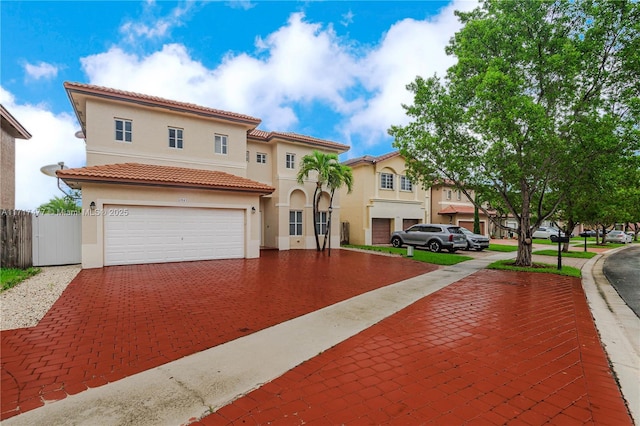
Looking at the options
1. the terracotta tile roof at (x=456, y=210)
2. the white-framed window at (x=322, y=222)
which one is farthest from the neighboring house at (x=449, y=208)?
the white-framed window at (x=322, y=222)

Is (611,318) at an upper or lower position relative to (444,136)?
lower

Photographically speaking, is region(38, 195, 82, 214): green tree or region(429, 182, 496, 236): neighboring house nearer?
region(38, 195, 82, 214): green tree

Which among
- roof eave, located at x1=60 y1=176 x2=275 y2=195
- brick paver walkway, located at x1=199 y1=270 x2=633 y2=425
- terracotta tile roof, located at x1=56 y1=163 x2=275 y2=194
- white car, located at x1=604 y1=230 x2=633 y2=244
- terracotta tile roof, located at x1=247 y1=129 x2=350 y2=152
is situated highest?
terracotta tile roof, located at x1=247 y1=129 x2=350 y2=152

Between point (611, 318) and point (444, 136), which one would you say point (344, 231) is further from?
point (611, 318)

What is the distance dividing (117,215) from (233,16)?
10134mm

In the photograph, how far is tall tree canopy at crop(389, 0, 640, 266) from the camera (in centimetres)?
1029

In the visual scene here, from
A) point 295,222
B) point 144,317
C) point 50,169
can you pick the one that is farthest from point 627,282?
point 50,169

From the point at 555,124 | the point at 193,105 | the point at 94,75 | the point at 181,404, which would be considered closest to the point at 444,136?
the point at 555,124

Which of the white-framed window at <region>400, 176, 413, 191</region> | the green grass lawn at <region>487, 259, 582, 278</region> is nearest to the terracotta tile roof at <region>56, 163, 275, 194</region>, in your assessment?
the green grass lawn at <region>487, 259, 582, 278</region>

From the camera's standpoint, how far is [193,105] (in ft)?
50.3

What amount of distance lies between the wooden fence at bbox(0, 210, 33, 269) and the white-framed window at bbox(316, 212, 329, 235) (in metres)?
13.8

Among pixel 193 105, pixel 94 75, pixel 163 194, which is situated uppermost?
pixel 94 75

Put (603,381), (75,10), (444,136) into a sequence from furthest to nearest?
(444,136)
(75,10)
(603,381)

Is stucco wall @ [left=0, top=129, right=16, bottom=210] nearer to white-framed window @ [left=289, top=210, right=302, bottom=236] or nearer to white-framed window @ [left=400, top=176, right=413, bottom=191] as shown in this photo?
white-framed window @ [left=289, top=210, right=302, bottom=236]
